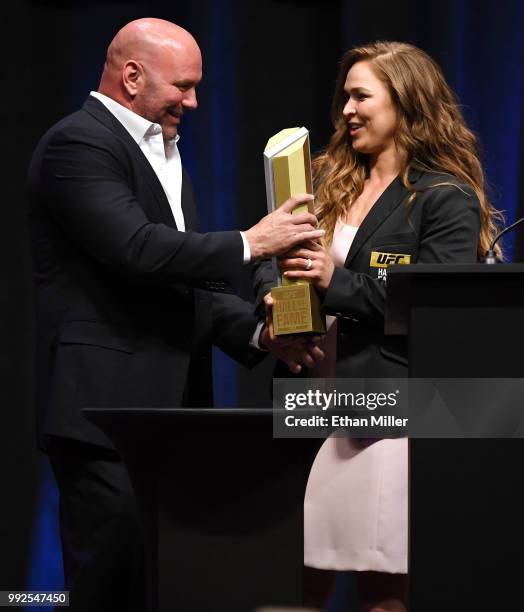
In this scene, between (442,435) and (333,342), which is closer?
(442,435)

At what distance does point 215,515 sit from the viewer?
198cm

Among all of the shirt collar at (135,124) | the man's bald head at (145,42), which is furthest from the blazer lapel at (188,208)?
the man's bald head at (145,42)

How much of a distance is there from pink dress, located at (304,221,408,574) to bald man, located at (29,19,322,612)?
257mm

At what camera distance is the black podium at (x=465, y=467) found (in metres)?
1.72

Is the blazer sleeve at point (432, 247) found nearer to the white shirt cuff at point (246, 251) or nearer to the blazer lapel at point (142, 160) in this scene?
the white shirt cuff at point (246, 251)

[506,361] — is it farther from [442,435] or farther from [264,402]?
[264,402]

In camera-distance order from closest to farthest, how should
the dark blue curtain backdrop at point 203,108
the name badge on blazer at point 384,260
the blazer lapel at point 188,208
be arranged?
the name badge on blazer at point 384,260
the blazer lapel at point 188,208
the dark blue curtain backdrop at point 203,108

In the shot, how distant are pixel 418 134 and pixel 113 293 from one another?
783mm

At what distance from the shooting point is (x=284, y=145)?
7.71 feet

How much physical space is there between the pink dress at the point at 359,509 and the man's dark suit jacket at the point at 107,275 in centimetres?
38

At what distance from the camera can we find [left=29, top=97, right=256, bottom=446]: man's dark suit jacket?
234 centimetres

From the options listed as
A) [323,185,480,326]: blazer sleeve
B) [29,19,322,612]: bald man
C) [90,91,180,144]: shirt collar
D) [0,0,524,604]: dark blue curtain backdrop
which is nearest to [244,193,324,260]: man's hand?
[29,19,322,612]: bald man

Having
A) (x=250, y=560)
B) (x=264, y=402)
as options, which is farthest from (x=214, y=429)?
(x=264, y=402)

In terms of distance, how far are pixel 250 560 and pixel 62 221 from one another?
2.86ft
